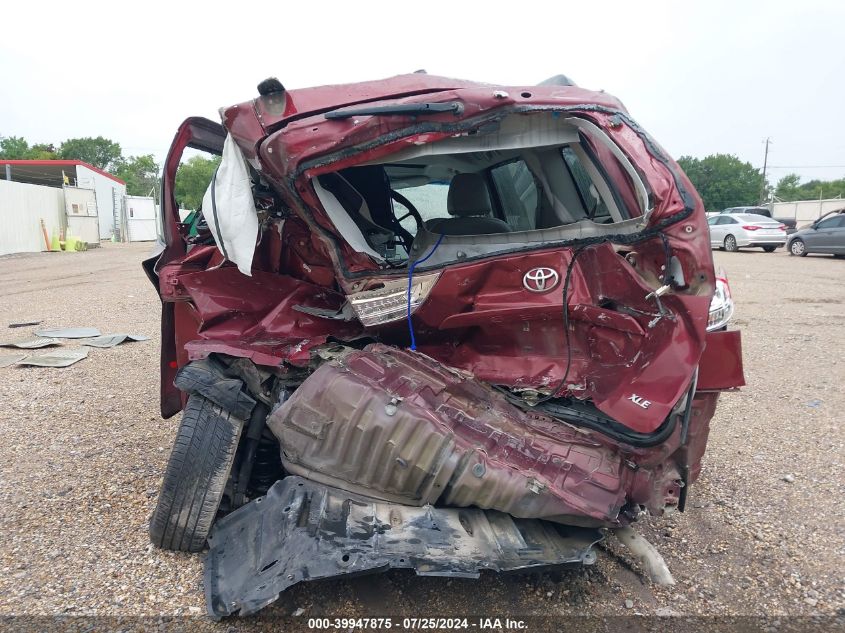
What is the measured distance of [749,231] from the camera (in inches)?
756

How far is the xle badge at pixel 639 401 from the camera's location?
90.7 inches

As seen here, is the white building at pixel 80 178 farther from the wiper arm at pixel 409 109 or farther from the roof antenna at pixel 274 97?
the wiper arm at pixel 409 109

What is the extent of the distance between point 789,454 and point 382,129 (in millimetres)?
3482

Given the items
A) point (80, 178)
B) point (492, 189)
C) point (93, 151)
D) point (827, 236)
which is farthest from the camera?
point (93, 151)

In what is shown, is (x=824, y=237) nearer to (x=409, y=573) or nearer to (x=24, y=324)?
(x=409, y=573)

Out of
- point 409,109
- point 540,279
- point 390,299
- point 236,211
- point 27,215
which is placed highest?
point 409,109

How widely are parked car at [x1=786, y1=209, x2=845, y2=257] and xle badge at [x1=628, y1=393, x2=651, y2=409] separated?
1820 centimetres

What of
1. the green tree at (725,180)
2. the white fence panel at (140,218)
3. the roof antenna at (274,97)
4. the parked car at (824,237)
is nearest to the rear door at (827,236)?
the parked car at (824,237)

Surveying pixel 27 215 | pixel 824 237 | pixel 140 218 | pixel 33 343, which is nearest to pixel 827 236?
pixel 824 237

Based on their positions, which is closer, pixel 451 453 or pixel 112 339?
pixel 451 453

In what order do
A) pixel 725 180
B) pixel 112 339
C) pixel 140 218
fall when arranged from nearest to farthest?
pixel 112 339, pixel 140 218, pixel 725 180

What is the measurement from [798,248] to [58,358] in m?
19.8

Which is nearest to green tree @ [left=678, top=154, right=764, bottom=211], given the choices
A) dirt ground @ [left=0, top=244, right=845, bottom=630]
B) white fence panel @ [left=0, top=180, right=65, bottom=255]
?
white fence panel @ [left=0, top=180, right=65, bottom=255]

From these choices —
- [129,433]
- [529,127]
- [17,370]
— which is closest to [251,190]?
[529,127]
